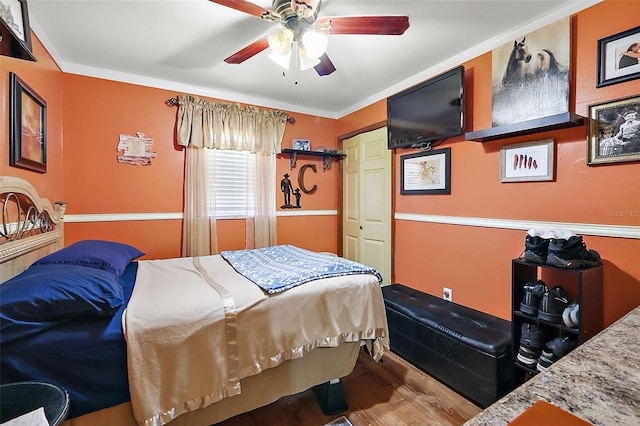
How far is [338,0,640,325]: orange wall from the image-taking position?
67.7 inches

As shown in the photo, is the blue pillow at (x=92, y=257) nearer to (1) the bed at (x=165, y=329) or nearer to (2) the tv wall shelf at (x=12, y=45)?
(1) the bed at (x=165, y=329)

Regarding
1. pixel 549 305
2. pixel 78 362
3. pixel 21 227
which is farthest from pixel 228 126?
pixel 549 305

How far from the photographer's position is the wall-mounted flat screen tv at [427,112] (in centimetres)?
249

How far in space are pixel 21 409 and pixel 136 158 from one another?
2.54 meters

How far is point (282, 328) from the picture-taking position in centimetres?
158

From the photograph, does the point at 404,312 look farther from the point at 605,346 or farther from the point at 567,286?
the point at 605,346

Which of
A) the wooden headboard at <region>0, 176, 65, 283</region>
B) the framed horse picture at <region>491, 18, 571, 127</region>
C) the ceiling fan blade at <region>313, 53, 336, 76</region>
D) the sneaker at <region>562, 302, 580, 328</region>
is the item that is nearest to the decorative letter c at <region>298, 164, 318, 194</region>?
the ceiling fan blade at <region>313, 53, 336, 76</region>

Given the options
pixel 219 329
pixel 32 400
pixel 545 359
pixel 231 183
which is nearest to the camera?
pixel 32 400

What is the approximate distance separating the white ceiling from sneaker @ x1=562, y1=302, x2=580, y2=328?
6.30 ft

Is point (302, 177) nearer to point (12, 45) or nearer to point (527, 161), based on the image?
point (527, 161)

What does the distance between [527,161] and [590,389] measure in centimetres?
192

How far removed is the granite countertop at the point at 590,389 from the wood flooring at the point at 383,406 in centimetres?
122

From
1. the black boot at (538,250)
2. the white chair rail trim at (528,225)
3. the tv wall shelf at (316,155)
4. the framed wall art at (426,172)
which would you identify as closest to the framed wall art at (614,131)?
the white chair rail trim at (528,225)

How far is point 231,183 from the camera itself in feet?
11.4
